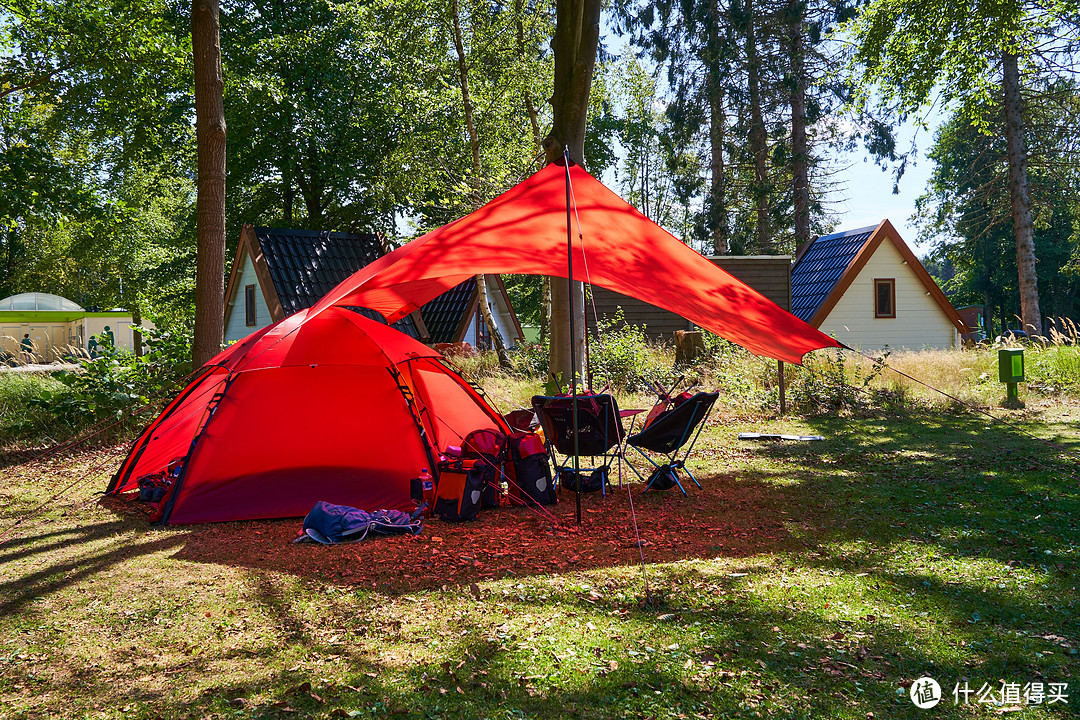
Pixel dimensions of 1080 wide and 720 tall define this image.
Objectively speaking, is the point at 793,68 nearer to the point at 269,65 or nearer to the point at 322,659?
the point at 269,65

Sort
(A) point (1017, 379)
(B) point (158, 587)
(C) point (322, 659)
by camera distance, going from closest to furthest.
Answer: (C) point (322, 659), (B) point (158, 587), (A) point (1017, 379)

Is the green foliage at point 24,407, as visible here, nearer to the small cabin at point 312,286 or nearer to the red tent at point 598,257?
the red tent at point 598,257

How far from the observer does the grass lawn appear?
297cm

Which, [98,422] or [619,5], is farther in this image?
[619,5]

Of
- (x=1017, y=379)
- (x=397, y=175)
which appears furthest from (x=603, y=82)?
(x=1017, y=379)

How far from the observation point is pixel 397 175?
16047mm

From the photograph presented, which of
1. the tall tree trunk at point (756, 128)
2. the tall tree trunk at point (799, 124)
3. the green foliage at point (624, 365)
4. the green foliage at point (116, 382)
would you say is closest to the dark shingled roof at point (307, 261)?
the green foliage at point (624, 365)

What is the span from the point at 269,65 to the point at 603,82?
28.0 feet

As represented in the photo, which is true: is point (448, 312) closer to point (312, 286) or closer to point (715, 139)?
point (312, 286)

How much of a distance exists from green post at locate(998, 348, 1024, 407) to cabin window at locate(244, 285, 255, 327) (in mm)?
16515

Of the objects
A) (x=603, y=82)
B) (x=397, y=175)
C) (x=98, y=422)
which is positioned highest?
(x=603, y=82)

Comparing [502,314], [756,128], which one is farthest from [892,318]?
[502,314]

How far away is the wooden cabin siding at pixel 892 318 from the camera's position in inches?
780

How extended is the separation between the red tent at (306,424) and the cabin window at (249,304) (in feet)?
43.3
